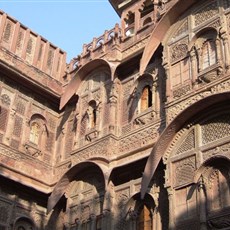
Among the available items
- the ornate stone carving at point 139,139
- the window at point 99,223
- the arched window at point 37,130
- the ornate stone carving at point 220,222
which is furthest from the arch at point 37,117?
the ornate stone carving at point 220,222

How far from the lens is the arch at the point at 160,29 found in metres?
10.8

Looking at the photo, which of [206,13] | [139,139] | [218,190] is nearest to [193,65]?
[206,13]

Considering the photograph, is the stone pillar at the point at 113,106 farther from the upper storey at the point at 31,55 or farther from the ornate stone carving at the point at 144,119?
the upper storey at the point at 31,55

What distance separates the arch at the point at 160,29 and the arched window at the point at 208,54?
120cm

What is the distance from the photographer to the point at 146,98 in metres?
11.3

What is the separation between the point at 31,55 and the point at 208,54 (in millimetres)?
6120

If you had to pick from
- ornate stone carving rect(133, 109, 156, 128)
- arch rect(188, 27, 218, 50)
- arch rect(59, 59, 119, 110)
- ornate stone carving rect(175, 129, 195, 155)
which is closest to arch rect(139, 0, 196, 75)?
arch rect(188, 27, 218, 50)

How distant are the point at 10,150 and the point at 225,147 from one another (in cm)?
589

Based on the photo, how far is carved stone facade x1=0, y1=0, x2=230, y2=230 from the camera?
29.1ft

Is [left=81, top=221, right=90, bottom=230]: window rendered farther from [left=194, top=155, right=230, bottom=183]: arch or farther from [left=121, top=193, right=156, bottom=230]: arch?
[left=194, top=155, right=230, bottom=183]: arch

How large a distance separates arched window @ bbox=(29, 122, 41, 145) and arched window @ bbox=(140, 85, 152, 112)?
3.55 metres

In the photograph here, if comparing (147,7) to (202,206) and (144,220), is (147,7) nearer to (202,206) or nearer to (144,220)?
(144,220)

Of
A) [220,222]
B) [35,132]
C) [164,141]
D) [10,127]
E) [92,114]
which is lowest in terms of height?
[220,222]

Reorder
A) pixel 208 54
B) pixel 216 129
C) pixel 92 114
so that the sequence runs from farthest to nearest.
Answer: pixel 92 114 < pixel 208 54 < pixel 216 129
